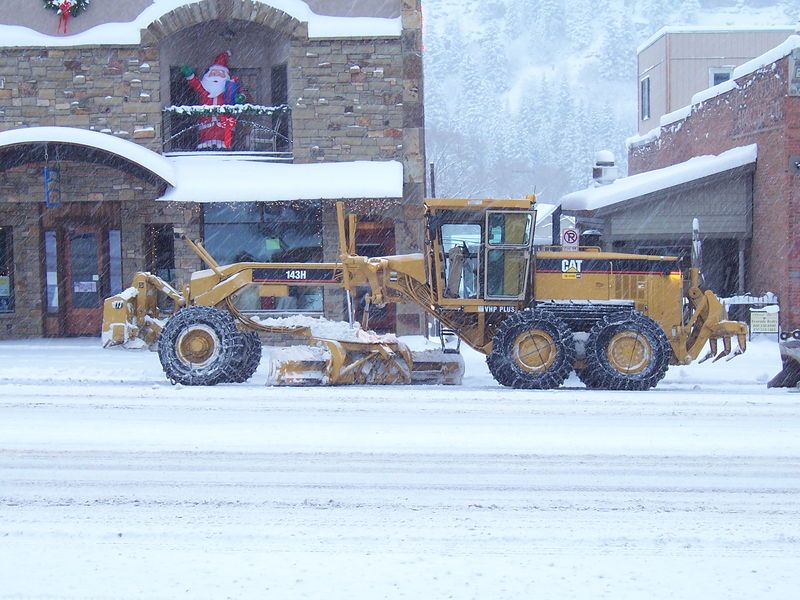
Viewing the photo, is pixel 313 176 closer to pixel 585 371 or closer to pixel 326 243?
pixel 326 243

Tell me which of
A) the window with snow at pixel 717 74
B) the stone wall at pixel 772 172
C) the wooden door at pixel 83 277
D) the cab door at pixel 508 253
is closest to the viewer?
the cab door at pixel 508 253

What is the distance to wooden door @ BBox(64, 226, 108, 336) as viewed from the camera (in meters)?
22.1

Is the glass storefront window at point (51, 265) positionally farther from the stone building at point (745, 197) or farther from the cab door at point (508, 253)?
the cab door at point (508, 253)

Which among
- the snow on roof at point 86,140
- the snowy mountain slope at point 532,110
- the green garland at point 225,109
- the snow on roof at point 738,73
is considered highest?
the snowy mountain slope at point 532,110

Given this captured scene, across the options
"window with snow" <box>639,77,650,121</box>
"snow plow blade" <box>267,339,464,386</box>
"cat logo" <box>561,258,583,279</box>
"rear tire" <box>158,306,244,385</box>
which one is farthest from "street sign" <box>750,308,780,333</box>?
"window with snow" <box>639,77,650,121</box>

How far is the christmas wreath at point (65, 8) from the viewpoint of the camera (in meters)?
20.6

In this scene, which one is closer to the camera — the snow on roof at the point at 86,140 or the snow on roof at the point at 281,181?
the snow on roof at the point at 86,140

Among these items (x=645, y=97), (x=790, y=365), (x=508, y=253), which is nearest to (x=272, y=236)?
(x=508, y=253)

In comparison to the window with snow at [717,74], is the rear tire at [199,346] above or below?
below

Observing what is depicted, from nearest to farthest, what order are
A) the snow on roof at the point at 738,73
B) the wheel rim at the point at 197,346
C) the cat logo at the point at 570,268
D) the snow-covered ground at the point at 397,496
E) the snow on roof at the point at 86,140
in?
the snow-covered ground at the point at 397,496
the wheel rim at the point at 197,346
the cat logo at the point at 570,268
the snow on roof at the point at 86,140
the snow on roof at the point at 738,73

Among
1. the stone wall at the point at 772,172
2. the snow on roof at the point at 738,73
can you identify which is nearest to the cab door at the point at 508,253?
the stone wall at the point at 772,172

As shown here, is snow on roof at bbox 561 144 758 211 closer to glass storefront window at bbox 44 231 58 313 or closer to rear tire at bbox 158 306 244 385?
rear tire at bbox 158 306 244 385

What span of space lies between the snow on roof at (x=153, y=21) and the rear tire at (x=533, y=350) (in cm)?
941

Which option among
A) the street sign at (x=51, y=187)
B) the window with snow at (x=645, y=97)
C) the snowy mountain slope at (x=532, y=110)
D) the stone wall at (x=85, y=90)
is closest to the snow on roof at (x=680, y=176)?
the stone wall at (x=85, y=90)
